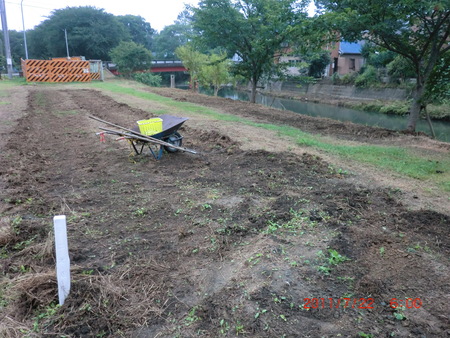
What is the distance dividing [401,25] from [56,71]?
29.4 metres

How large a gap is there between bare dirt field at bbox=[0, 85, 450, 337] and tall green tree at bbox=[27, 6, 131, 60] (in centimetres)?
5266

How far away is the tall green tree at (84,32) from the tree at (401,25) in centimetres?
5004

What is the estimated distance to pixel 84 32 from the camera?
54281 mm

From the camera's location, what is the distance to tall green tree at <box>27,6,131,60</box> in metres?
54.5

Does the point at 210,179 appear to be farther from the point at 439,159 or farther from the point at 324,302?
the point at 439,159

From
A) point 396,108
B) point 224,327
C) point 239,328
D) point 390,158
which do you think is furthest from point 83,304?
point 396,108

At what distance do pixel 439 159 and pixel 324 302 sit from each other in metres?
6.71

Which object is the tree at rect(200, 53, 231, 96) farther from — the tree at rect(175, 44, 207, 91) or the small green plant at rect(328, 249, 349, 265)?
the small green plant at rect(328, 249, 349, 265)

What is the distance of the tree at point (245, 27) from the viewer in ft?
59.1

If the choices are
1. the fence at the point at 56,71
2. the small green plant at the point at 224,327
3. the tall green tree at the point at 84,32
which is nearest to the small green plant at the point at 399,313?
the small green plant at the point at 224,327

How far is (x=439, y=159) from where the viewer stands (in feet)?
27.4

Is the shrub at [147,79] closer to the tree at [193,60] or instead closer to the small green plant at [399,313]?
the tree at [193,60]

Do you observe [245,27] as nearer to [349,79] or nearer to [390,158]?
[390,158]

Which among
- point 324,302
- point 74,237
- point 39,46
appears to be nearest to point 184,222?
point 74,237
